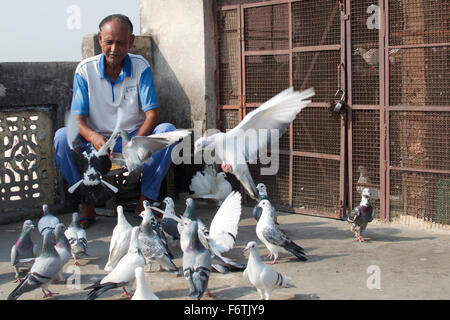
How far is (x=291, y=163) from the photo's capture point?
20.3 feet

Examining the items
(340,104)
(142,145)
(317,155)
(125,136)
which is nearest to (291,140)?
(317,155)

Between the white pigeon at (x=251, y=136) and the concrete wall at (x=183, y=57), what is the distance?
1.38 meters

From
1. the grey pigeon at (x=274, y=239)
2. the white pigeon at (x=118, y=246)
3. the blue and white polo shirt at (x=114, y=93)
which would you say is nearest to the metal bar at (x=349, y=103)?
the grey pigeon at (x=274, y=239)

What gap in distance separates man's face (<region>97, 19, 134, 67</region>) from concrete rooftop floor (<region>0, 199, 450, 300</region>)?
168 cm

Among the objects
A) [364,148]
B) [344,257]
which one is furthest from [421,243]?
[364,148]

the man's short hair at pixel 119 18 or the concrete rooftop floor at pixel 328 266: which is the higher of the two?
the man's short hair at pixel 119 18

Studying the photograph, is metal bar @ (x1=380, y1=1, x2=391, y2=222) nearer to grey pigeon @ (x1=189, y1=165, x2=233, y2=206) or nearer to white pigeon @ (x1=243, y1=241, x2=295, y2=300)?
grey pigeon @ (x1=189, y1=165, x2=233, y2=206)

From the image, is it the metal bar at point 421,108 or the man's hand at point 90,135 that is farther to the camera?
the man's hand at point 90,135

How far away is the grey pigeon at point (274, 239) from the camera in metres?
4.59

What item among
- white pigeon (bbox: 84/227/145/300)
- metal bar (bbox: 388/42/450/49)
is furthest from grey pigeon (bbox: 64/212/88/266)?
metal bar (bbox: 388/42/450/49)

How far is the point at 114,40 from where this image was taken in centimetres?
583

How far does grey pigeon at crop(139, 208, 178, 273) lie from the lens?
14.4 ft

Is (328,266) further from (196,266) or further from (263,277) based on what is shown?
(196,266)

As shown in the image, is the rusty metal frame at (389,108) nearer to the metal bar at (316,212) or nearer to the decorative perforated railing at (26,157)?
the metal bar at (316,212)
